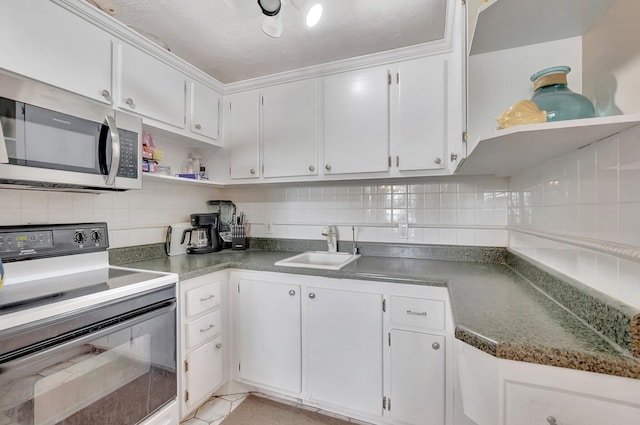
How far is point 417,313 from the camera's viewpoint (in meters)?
1.39

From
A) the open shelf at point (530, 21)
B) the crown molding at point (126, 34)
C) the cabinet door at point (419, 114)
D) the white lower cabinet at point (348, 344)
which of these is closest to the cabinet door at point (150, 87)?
the crown molding at point (126, 34)

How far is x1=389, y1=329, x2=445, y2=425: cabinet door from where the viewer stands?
1.35 meters

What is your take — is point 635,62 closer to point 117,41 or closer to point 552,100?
point 552,100

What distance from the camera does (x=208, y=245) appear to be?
84.7 inches

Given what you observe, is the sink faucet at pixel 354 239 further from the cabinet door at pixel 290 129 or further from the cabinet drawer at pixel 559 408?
the cabinet drawer at pixel 559 408

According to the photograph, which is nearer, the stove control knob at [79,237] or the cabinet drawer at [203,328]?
the stove control knob at [79,237]

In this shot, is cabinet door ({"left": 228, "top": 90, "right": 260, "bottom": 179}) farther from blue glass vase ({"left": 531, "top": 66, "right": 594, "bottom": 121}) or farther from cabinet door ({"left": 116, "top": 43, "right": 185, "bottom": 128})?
blue glass vase ({"left": 531, "top": 66, "right": 594, "bottom": 121})

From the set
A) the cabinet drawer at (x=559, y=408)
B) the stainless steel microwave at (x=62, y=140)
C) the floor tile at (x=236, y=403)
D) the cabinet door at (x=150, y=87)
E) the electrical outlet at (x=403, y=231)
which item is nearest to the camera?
the cabinet drawer at (x=559, y=408)

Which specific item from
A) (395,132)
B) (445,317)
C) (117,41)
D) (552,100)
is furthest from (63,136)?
(445,317)

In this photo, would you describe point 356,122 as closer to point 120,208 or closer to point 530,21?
point 530,21

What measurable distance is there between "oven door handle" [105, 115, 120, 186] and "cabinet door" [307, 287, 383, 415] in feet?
3.80

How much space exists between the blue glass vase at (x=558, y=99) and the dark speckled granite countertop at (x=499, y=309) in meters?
0.52

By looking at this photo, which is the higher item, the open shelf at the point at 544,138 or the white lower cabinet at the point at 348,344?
the open shelf at the point at 544,138

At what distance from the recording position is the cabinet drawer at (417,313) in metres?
1.36
